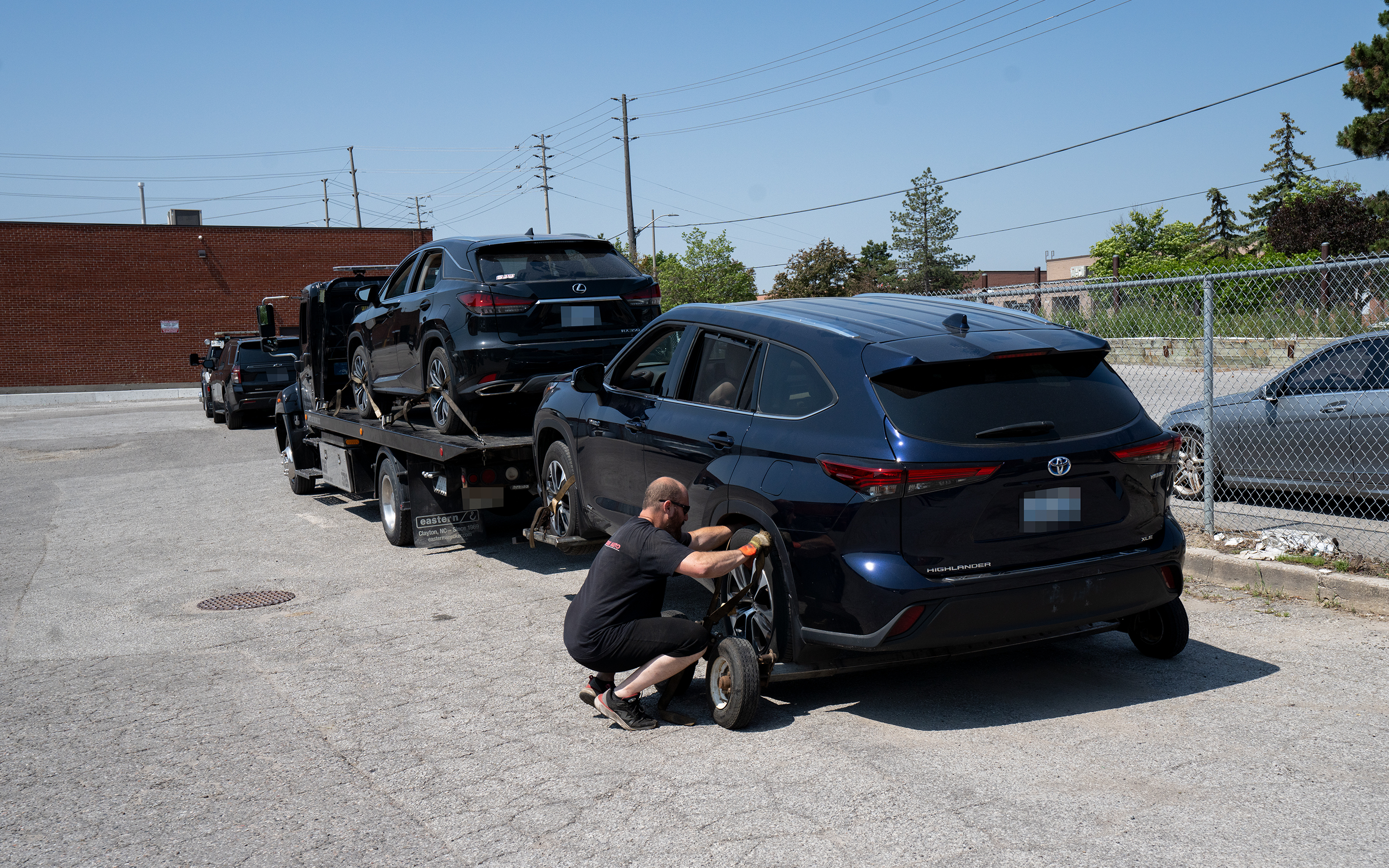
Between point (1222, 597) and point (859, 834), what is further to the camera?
point (1222, 597)

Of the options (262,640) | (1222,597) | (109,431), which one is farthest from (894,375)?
(109,431)

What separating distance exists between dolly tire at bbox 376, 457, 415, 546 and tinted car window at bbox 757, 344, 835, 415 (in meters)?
5.00

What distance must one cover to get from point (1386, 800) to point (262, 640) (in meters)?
5.99

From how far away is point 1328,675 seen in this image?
5230 millimetres

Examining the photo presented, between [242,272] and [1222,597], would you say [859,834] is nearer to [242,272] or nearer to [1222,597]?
[1222,597]

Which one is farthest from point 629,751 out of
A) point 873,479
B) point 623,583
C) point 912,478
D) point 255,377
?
point 255,377

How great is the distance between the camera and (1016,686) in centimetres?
526

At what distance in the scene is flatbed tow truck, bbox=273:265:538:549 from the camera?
872cm

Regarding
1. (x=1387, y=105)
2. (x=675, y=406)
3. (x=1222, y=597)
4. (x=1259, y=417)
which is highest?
(x=1387, y=105)

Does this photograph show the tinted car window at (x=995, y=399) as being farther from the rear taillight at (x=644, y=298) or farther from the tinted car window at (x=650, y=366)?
the rear taillight at (x=644, y=298)

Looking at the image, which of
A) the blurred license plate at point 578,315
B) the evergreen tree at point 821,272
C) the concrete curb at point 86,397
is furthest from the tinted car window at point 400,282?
the evergreen tree at point 821,272

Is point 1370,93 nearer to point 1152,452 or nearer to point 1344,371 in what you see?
point 1344,371

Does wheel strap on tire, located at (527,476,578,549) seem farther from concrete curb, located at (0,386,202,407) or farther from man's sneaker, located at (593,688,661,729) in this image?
concrete curb, located at (0,386,202,407)

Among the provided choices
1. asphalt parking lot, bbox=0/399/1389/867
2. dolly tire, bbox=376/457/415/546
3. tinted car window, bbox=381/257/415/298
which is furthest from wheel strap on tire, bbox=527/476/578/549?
tinted car window, bbox=381/257/415/298
